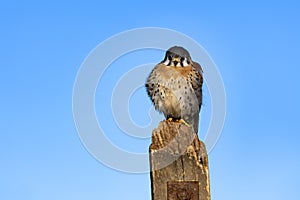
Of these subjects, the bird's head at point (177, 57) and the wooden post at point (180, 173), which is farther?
the bird's head at point (177, 57)

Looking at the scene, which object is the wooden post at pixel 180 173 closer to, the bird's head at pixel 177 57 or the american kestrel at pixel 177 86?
the american kestrel at pixel 177 86

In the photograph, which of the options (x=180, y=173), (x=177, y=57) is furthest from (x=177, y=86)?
(x=180, y=173)

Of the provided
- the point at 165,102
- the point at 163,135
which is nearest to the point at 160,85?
the point at 165,102

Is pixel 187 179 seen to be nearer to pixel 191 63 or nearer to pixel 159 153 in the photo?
pixel 159 153

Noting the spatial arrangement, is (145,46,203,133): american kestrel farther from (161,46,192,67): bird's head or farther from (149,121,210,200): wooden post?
(149,121,210,200): wooden post

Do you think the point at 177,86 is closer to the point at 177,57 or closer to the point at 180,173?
the point at 177,57

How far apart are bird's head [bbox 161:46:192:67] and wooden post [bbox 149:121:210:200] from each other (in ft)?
19.7

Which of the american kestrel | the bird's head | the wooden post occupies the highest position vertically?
the bird's head

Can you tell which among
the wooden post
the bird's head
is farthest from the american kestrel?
the wooden post

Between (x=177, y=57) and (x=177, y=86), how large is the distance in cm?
67

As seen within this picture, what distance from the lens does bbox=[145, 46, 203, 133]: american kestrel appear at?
1024 centimetres

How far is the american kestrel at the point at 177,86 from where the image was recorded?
10.2 m

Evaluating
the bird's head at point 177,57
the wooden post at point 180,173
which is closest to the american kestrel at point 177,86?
the bird's head at point 177,57

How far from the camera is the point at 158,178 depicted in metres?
4.54
